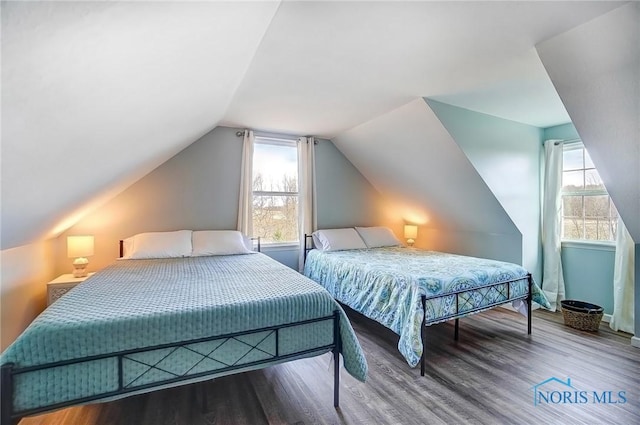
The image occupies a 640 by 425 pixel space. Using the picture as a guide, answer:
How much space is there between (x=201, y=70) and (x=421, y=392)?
259cm

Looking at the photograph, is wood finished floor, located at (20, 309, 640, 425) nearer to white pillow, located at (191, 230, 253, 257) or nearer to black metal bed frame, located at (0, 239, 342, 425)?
black metal bed frame, located at (0, 239, 342, 425)

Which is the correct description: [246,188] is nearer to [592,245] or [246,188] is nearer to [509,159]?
[509,159]

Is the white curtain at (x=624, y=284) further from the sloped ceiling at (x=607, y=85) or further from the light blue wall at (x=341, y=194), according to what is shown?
the light blue wall at (x=341, y=194)

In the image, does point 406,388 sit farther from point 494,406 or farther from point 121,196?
point 121,196

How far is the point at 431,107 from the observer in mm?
3043

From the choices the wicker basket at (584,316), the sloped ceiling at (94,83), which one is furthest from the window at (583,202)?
the sloped ceiling at (94,83)

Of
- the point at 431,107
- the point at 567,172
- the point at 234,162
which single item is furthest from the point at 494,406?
the point at 234,162

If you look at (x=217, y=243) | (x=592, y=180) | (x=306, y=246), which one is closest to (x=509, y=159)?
(x=592, y=180)

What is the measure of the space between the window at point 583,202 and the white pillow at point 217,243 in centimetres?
418

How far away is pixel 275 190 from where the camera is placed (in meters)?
4.39

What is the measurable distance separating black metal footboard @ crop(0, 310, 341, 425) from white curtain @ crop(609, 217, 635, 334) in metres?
3.26

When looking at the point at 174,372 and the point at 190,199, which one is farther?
the point at 190,199

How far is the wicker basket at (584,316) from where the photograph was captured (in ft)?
9.79

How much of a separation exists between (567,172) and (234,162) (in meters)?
4.48
